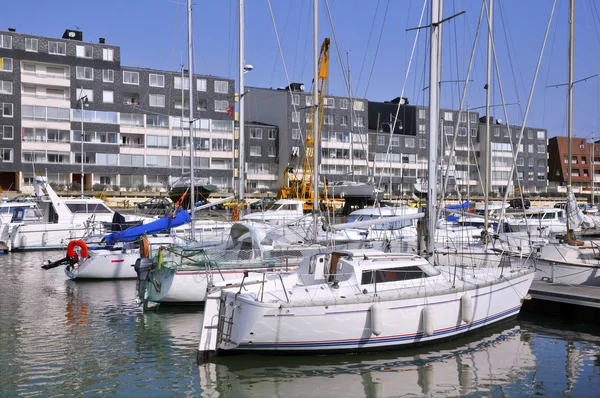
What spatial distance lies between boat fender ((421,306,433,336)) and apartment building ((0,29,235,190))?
56.5 m

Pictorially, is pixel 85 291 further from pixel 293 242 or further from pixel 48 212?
pixel 48 212

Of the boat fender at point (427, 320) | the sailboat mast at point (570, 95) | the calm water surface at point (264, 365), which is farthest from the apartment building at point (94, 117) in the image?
the boat fender at point (427, 320)

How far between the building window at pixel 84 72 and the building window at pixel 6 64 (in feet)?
23.2

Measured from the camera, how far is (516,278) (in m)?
17.1

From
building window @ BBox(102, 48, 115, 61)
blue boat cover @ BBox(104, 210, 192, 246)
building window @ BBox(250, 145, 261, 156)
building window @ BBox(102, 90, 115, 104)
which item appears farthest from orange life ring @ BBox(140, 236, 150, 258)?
building window @ BBox(250, 145, 261, 156)

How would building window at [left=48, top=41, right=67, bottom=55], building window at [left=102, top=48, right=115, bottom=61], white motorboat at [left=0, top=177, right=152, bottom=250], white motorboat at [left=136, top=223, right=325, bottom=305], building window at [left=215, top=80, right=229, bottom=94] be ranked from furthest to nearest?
building window at [left=215, top=80, right=229, bottom=94]
building window at [left=102, top=48, right=115, bottom=61]
building window at [left=48, top=41, right=67, bottom=55]
white motorboat at [left=0, top=177, right=152, bottom=250]
white motorboat at [left=136, top=223, right=325, bottom=305]

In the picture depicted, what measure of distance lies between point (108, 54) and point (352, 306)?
6841cm

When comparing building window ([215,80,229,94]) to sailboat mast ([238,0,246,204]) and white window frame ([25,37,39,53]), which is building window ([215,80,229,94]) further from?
sailboat mast ([238,0,246,204])

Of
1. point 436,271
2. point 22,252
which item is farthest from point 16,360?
point 22,252

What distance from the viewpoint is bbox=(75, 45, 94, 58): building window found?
7362 cm

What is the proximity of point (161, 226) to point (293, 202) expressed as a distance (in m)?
22.0

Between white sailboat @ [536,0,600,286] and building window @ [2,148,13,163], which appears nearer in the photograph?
white sailboat @ [536,0,600,286]

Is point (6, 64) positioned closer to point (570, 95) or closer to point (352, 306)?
point (570, 95)

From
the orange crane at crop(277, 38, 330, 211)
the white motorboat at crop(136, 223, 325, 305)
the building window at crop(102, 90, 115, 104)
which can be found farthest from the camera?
the building window at crop(102, 90, 115, 104)
